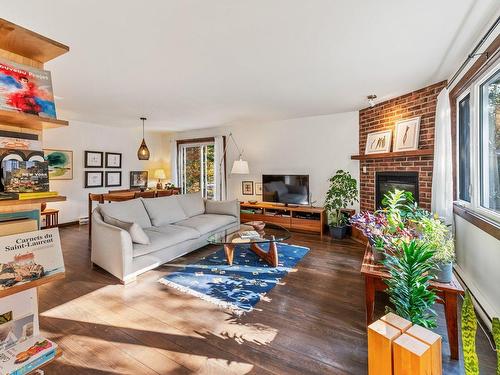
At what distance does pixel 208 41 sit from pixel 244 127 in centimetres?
382

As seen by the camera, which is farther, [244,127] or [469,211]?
[244,127]

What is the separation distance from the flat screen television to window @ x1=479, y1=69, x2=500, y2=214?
9.36 feet

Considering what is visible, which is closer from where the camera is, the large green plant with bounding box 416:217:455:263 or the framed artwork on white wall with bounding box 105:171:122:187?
the large green plant with bounding box 416:217:455:263

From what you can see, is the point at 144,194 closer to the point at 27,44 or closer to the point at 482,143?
the point at 27,44

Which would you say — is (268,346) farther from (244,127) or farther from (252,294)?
(244,127)

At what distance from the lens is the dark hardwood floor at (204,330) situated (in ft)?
5.32

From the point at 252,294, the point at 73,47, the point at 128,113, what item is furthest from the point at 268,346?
the point at 128,113

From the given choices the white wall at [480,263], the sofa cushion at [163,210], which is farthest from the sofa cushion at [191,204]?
the white wall at [480,263]

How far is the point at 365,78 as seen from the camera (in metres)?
3.12

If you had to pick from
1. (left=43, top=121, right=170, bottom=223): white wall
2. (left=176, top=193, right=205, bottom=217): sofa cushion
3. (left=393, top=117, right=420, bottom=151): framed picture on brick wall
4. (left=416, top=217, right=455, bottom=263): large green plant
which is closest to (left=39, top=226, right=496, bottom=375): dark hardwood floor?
(left=416, top=217, right=455, bottom=263): large green plant

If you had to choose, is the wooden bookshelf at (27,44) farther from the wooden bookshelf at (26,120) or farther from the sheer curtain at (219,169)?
the sheer curtain at (219,169)

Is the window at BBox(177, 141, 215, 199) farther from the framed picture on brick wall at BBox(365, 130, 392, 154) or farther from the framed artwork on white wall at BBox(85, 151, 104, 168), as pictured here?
the framed picture on brick wall at BBox(365, 130, 392, 154)

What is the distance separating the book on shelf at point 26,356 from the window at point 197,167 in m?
5.57

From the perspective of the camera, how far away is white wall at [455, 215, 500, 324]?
1.99 meters
